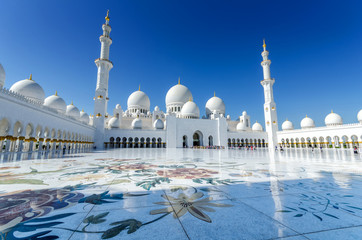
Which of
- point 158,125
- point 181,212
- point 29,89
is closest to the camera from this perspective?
point 181,212

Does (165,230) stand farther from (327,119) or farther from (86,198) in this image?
(327,119)

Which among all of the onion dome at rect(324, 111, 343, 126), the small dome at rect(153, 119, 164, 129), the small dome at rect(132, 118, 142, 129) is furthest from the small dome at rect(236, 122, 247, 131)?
the small dome at rect(132, 118, 142, 129)

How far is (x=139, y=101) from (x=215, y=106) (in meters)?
15.0

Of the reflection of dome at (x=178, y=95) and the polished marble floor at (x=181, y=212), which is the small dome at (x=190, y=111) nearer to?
the reflection of dome at (x=178, y=95)

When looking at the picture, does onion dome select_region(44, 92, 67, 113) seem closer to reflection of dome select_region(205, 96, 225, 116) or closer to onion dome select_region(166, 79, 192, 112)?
onion dome select_region(166, 79, 192, 112)

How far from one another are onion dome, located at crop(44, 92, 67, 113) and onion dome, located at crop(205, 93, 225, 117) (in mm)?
23974

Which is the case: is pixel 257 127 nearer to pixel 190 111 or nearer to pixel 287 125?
pixel 287 125

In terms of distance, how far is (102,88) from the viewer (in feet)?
77.2

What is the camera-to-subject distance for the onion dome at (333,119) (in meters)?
26.6

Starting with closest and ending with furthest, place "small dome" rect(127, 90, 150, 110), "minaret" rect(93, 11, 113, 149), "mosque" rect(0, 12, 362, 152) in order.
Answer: "mosque" rect(0, 12, 362, 152), "minaret" rect(93, 11, 113, 149), "small dome" rect(127, 90, 150, 110)

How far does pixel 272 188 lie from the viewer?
250 centimetres

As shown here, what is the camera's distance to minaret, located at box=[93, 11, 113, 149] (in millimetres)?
23094

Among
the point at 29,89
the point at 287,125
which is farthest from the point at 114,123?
the point at 287,125

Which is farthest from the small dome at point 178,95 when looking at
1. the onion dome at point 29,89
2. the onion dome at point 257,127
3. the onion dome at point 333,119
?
the onion dome at point 333,119
